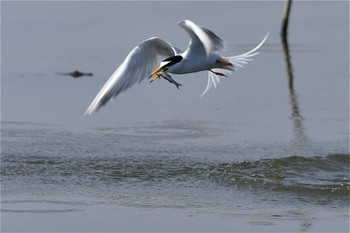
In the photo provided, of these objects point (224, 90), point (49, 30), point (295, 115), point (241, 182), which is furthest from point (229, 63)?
point (49, 30)

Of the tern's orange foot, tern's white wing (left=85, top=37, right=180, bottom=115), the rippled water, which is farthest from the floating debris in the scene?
the tern's orange foot

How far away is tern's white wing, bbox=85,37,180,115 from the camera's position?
8320 mm

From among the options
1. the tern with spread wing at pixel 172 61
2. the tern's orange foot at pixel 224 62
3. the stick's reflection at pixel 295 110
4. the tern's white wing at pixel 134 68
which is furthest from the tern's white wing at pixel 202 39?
the stick's reflection at pixel 295 110

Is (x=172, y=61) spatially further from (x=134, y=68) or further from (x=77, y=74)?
(x=77, y=74)

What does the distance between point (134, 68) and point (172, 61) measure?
304 mm

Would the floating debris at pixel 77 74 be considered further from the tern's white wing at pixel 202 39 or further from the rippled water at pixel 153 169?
the tern's white wing at pixel 202 39

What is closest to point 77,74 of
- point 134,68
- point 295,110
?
point 295,110

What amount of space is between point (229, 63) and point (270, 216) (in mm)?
1283

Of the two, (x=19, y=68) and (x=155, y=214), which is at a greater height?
(x=19, y=68)

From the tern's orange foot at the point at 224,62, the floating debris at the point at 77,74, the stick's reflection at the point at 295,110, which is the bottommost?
the stick's reflection at the point at 295,110

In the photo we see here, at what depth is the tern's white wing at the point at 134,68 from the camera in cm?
832

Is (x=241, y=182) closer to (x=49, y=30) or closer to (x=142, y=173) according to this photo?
(x=142, y=173)

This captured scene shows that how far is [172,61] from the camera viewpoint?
8.76 m

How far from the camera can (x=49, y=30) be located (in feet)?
49.0
